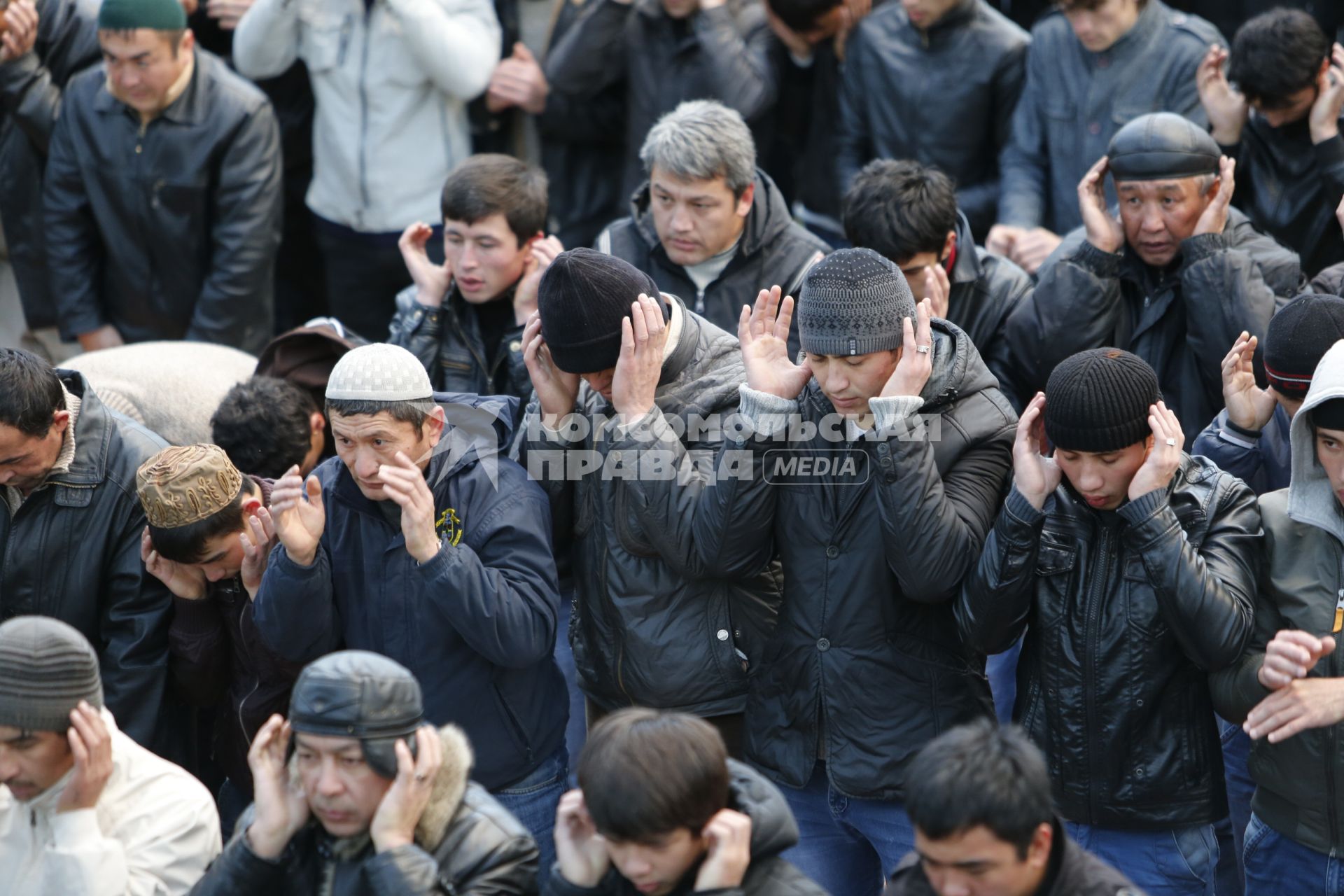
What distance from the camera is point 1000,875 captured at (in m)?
3.36

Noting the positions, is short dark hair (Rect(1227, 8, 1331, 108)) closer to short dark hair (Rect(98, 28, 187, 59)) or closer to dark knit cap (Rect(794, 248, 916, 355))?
dark knit cap (Rect(794, 248, 916, 355))

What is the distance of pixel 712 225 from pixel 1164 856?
8.51ft

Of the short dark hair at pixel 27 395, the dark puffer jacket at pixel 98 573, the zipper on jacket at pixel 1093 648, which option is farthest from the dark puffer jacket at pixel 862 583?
the short dark hair at pixel 27 395

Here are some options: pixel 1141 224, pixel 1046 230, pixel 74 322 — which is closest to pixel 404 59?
pixel 74 322

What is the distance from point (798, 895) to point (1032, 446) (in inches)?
50.3

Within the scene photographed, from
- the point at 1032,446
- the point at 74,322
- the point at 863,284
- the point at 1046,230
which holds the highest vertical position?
the point at 863,284

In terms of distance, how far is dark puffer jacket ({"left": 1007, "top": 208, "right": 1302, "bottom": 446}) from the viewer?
515 centimetres

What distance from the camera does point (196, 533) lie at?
475 cm

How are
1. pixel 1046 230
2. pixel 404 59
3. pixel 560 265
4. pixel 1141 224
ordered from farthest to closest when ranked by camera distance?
pixel 404 59 → pixel 1046 230 → pixel 1141 224 → pixel 560 265

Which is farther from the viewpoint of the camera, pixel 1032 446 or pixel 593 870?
pixel 1032 446

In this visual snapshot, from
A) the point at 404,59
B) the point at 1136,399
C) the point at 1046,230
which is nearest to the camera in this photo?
the point at 1136,399

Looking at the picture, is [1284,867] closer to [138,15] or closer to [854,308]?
[854,308]

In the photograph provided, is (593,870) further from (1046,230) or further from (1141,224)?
(1046,230)

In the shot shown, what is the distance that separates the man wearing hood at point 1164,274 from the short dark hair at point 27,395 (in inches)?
122
